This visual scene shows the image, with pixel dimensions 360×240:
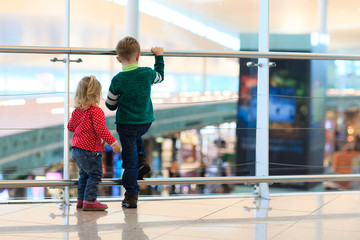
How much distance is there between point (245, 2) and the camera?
11711 millimetres

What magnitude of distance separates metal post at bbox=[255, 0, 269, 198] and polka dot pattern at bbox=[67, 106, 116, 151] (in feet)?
3.36

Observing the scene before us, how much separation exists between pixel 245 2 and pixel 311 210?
9.20 metres

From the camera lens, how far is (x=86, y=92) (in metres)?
2.84

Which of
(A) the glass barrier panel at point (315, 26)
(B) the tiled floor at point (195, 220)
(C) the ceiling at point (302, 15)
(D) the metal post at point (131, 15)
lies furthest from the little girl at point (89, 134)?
(A) the glass barrier panel at point (315, 26)

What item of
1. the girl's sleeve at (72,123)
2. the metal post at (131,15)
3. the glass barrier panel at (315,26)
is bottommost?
the girl's sleeve at (72,123)

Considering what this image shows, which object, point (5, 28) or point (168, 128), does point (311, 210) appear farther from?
point (5, 28)

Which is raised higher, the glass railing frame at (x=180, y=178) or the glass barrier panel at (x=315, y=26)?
the glass barrier panel at (x=315, y=26)

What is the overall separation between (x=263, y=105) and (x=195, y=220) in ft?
3.23

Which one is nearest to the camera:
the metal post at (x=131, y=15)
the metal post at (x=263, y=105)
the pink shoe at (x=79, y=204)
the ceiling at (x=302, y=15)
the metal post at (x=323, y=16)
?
the pink shoe at (x=79, y=204)

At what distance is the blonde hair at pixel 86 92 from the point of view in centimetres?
283

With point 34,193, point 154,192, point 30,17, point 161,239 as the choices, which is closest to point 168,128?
point 154,192

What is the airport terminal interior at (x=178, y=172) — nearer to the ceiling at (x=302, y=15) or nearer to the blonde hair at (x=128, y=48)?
the blonde hair at (x=128, y=48)

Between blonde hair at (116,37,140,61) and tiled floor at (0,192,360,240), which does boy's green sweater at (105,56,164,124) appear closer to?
blonde hair at (116,37,140,61)

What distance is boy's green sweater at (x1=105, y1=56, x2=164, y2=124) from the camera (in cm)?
285
